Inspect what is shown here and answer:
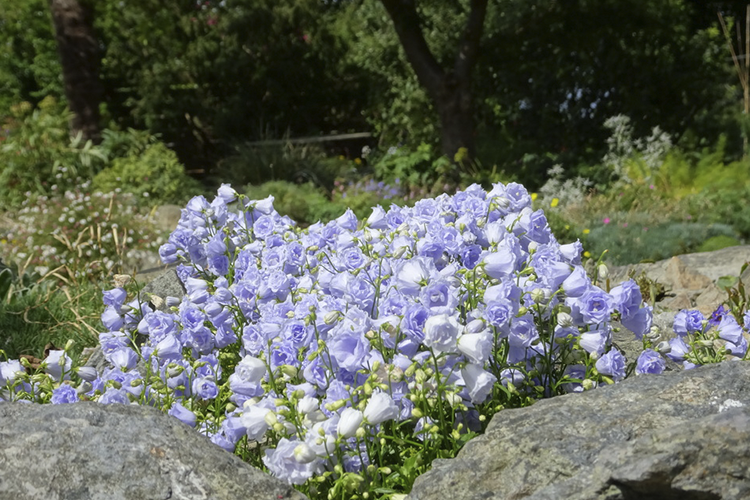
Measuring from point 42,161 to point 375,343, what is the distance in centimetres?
967

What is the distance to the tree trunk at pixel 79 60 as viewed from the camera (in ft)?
33.8

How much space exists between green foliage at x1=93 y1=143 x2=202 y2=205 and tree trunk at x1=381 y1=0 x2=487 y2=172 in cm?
349

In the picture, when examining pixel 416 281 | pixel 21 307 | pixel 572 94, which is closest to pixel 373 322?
pixel 416 281

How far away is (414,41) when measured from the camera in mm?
9953

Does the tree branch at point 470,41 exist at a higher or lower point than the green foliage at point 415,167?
higher

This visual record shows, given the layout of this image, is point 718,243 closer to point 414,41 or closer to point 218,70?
point 414,41

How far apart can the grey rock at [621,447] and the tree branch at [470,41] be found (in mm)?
8424

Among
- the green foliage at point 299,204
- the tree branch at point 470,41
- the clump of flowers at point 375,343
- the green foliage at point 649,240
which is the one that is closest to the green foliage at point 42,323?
the clump of flowers at point 375,343

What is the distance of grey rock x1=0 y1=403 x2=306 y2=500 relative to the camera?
1617mm

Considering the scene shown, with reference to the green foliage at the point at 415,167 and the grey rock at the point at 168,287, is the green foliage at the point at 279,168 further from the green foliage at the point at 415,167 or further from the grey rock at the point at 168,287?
the grey rock at the point at 168,287

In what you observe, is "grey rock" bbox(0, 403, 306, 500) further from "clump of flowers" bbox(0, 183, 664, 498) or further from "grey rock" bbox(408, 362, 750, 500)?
"grey rock" bbox(408, 362, 750, 500)

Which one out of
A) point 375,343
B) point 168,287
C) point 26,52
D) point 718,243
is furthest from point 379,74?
point 375,343

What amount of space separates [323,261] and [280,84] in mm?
11659

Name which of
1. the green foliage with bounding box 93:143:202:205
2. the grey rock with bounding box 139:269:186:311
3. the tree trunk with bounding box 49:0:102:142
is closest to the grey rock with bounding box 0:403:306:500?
the grey rock with bounding box 139:269:186:311
